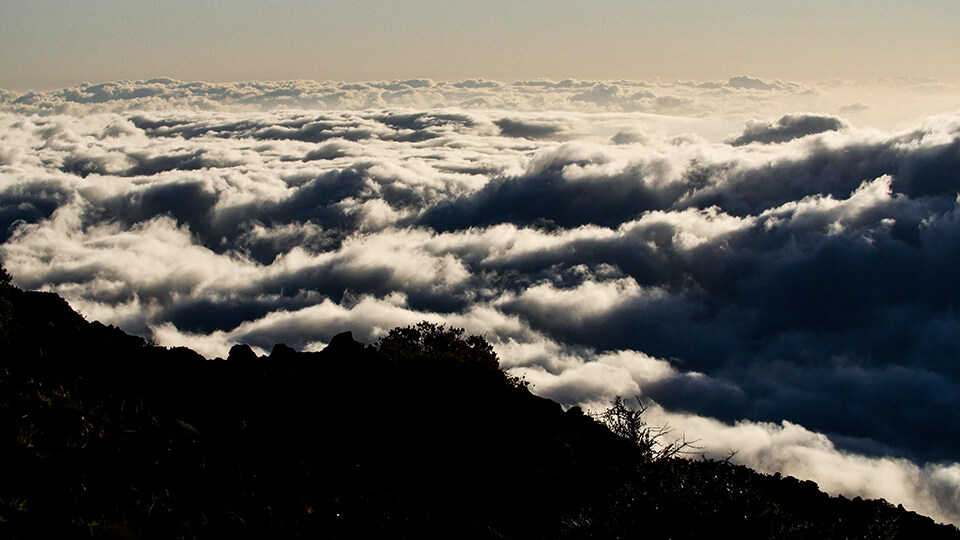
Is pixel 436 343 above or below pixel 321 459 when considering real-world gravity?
above

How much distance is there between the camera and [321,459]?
58.3 ft

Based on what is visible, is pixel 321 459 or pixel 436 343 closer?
pixel 321 459

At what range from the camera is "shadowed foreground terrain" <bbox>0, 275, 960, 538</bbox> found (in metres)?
12.2

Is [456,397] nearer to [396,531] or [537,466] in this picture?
[537,466]

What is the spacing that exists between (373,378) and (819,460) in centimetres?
15362

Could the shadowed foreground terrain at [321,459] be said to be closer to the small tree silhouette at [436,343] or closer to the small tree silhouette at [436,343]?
the small tree silhouette at [436,343]

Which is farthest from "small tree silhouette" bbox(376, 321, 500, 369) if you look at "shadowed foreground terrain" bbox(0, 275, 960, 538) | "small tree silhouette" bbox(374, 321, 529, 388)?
"shadowed foreground terrain" bbox(0, 275, 960, 538)

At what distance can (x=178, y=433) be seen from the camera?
15.2 m

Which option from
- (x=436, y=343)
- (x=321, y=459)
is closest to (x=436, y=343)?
(x=436, y=343)

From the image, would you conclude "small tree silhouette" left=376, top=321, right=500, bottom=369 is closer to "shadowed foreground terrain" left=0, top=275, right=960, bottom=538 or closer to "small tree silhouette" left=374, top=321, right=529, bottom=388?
"small tree silhouette" left=374, top=321, right=529, bottom=388

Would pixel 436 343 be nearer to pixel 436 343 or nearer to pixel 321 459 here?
pixel 436 343

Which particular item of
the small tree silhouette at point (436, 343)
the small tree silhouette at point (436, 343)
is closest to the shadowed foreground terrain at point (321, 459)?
the small tree silhouette at point (436, 343)

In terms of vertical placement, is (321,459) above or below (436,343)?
below

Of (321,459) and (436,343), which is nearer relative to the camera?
(321,459)
